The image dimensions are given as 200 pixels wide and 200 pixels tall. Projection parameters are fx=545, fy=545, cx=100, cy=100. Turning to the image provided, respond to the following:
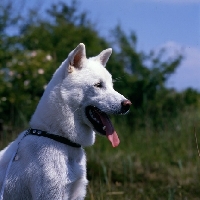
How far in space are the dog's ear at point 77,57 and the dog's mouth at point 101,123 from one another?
343 millimetres

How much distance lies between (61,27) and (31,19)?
1.40 m

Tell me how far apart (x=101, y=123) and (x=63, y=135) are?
0.29 m

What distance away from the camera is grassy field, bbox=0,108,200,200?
5992mm

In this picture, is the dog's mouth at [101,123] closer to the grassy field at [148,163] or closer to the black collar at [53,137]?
the black collar at [53,137]

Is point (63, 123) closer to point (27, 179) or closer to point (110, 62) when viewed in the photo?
point (27, 179)

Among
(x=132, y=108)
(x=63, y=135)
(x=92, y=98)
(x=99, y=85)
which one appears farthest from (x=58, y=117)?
(x=132, y=108)

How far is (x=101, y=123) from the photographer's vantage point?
158 inches

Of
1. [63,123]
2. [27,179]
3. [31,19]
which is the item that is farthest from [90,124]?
[31,19]

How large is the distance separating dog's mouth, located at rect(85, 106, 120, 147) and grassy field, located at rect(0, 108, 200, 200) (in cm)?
137

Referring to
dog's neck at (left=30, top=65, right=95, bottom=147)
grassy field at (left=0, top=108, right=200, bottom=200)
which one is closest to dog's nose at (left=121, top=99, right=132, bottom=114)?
dog's neck at (left=30, top=65, right=95, bottom=147)

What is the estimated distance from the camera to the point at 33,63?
9.95m

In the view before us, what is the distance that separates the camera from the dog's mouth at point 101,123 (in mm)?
3992

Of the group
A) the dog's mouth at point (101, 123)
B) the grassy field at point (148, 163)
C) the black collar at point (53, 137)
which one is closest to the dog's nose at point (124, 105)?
the dog's mouth at point (101, 123)

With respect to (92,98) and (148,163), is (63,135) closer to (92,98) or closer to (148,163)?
(92,98)
